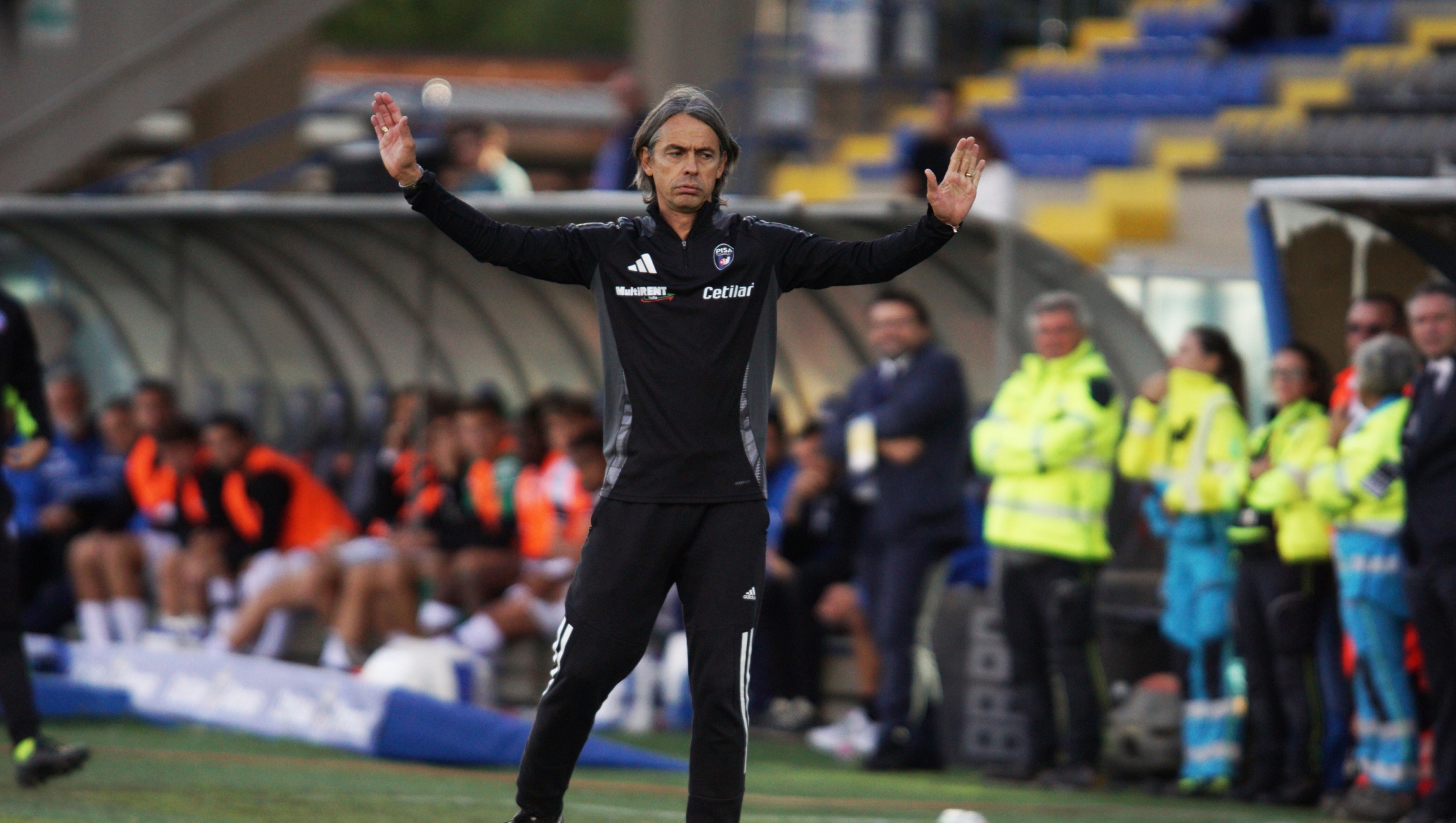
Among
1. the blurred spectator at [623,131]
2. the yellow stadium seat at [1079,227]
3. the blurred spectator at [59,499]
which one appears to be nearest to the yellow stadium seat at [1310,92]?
the yellow stadium seat at [1079,227]

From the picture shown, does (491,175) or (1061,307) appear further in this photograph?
(491,175)

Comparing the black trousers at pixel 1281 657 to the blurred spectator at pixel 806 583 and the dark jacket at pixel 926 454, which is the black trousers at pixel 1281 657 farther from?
the blurred spectator at pixel 806 583

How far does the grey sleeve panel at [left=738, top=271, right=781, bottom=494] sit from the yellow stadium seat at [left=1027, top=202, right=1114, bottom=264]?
9473mm

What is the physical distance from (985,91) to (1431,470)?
11995 millimetres

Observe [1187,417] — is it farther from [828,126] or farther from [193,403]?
[828,126]

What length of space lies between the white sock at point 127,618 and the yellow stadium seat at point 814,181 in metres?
6.78

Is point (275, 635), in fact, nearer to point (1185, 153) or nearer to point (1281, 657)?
Answer: point (1281, 657)

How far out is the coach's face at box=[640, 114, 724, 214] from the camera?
511 centimetres

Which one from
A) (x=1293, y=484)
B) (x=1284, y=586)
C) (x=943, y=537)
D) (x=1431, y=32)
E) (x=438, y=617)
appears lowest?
(x=438, y=617)

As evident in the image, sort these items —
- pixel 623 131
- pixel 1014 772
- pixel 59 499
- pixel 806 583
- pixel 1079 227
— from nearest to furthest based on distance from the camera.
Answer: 1. pixel 1014 772
2. pixel 806 583
3. pixel 59 499
4. pixel 623 131
5. pixel 1079 227

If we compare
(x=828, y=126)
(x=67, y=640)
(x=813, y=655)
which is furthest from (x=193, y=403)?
(x=828, y=126)

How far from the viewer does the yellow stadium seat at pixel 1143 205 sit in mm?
15016

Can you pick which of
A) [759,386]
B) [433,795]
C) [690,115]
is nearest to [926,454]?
[433,795]

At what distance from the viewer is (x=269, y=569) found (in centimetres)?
1196
